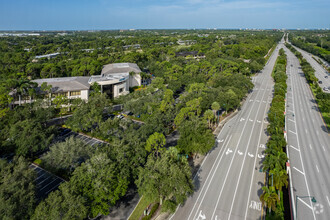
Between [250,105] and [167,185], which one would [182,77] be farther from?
[167,185]

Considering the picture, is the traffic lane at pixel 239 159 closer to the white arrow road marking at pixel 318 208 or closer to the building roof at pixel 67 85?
the white arrow road marking at pixel 318 208

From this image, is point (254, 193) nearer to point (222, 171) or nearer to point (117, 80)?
point (222, 171)

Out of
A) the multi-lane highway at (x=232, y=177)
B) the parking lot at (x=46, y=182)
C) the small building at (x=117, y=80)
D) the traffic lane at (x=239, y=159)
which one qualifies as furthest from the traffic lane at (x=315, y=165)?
the small building at (x=117, y=80)

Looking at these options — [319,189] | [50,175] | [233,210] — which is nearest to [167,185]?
[233,210]

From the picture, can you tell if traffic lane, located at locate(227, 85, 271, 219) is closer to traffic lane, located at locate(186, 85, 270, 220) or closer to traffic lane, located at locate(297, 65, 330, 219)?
traffic lane, located at locate(186, 85, 270, 220)

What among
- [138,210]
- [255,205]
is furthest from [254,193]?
[138,210]

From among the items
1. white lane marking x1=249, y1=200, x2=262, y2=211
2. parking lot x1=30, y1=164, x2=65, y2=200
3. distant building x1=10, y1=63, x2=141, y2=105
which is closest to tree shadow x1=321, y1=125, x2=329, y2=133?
white lane marking x1=249, y1=200, x2=262, y2=211
